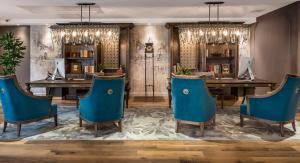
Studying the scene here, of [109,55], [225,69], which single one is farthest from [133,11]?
[225,69]

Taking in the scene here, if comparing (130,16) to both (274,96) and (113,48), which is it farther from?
(274,96)

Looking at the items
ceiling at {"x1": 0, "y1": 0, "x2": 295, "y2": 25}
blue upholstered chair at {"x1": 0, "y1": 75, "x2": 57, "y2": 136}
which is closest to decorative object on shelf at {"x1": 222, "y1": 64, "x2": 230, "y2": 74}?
ceiling at {"x1": 0, "y1": 0, "x2": 295, "y2": 25}

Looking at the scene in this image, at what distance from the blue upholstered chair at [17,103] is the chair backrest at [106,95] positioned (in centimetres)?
95

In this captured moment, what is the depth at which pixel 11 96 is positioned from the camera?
14.6 feet

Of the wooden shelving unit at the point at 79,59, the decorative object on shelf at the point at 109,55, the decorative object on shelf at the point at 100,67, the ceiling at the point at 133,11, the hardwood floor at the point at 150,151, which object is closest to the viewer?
the hardwood floor at the point at 150,151

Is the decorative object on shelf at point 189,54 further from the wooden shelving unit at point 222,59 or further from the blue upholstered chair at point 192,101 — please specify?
the blue upholstered chair at point 192,101

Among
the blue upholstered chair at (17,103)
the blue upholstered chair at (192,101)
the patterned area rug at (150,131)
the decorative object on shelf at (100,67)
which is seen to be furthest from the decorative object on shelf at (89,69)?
the blue upholstered chair at (192,101)

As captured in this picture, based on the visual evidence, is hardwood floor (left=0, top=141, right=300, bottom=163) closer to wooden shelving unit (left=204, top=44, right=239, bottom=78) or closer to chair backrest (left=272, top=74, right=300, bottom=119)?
chair backrest (left=272, top=74, right=300, bottom=119)

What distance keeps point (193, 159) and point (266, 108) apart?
73.3 inches

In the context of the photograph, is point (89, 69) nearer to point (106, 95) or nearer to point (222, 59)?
point (222, 59)

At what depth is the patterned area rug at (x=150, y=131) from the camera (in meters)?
4.46

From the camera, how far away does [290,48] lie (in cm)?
632

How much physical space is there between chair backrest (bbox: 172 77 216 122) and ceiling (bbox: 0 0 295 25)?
208 cm

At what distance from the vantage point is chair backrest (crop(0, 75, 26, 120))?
172 inches
